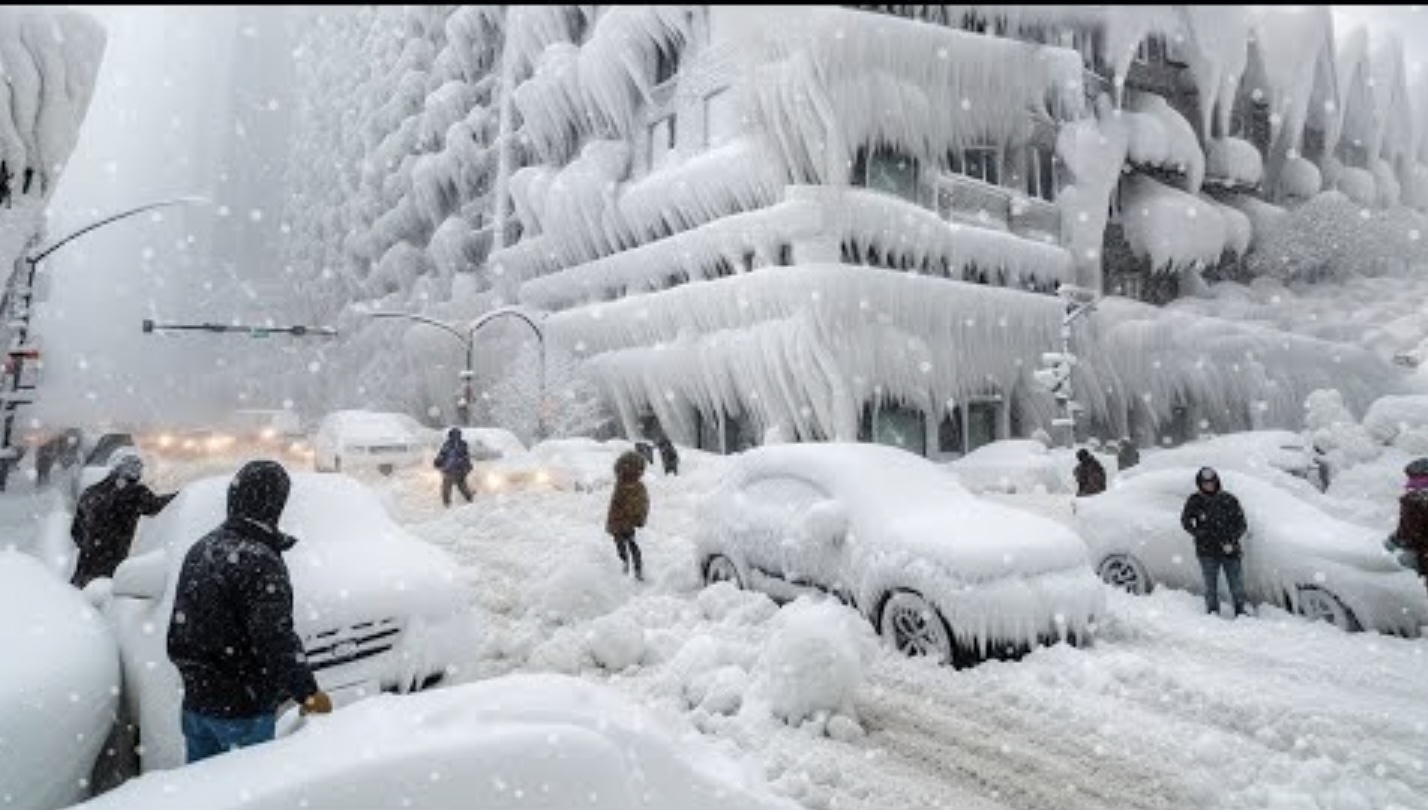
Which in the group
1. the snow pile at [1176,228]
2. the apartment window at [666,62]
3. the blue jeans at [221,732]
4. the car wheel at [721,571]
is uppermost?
the apartment window at [666,62]

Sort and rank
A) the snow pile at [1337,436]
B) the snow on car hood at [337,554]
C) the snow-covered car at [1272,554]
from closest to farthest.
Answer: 1. the snow on car hood at [337,554]
2. the snow-covered car at [1272,554]
3. the snow pile at [1337,436]

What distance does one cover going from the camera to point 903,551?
681cm

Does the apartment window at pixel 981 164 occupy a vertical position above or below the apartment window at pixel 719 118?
below

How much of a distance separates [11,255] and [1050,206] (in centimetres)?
2862

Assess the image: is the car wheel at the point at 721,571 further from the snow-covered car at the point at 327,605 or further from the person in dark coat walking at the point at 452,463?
the person in dark coat walking at the point at 452,463

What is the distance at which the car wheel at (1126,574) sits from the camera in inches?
365

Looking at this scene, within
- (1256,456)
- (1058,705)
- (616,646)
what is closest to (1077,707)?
(1058,705)

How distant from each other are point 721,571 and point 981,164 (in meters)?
24.2

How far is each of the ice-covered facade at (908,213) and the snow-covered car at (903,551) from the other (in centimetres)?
1373

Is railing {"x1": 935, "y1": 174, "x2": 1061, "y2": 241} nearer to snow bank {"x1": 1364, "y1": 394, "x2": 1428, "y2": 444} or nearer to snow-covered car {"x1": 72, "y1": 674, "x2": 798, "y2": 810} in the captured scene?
snow bank {"x1": 1364, "y1": 394, "x2": 1428, "y2": 444}

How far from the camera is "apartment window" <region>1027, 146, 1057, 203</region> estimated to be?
98.4 ft

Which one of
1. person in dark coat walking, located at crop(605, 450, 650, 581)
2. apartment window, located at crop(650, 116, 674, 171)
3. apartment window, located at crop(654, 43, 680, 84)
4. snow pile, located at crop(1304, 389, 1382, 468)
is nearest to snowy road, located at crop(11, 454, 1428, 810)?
person in dark coat walking, located at crop(605, 450, 650, 581)

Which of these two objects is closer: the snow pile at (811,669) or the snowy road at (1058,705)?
the snowy road at (1058,705)

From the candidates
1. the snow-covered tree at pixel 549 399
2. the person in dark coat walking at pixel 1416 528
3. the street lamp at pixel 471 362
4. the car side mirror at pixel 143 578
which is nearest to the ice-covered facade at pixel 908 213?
the snow-covered tree at pixel 549 399
